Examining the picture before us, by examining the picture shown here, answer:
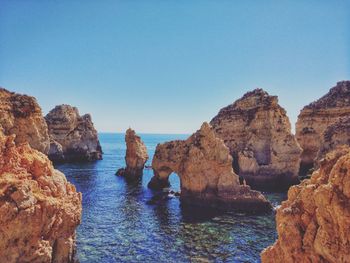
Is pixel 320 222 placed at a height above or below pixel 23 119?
below

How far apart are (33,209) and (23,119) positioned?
1767 cm

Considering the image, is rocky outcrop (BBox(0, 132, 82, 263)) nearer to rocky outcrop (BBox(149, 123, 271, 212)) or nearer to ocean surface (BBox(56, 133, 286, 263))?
ocean surface (BBox(56, 133, 286, 263))

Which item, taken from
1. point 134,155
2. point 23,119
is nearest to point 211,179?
point 23,119

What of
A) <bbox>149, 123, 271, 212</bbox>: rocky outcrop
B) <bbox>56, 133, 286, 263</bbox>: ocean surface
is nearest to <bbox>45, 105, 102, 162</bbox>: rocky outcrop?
<bbox>56, 133, 286, 263</bbox>: ocean surface

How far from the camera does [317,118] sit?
218 feet

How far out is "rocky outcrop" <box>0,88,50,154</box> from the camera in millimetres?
29781

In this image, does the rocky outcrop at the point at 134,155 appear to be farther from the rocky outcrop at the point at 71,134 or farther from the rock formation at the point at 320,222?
the rock formation at the point at 320,222

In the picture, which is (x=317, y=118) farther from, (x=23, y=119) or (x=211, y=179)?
(x=23, y=119)

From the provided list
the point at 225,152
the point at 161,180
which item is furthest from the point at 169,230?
the point at 161,180

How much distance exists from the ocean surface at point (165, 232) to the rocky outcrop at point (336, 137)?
971 centimetres

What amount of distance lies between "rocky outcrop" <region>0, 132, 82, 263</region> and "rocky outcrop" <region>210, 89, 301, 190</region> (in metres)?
38.7

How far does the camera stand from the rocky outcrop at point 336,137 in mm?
44688

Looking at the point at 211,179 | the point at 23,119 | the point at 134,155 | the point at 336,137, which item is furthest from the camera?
the point at 134,155

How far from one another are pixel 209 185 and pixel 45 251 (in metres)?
28.6
